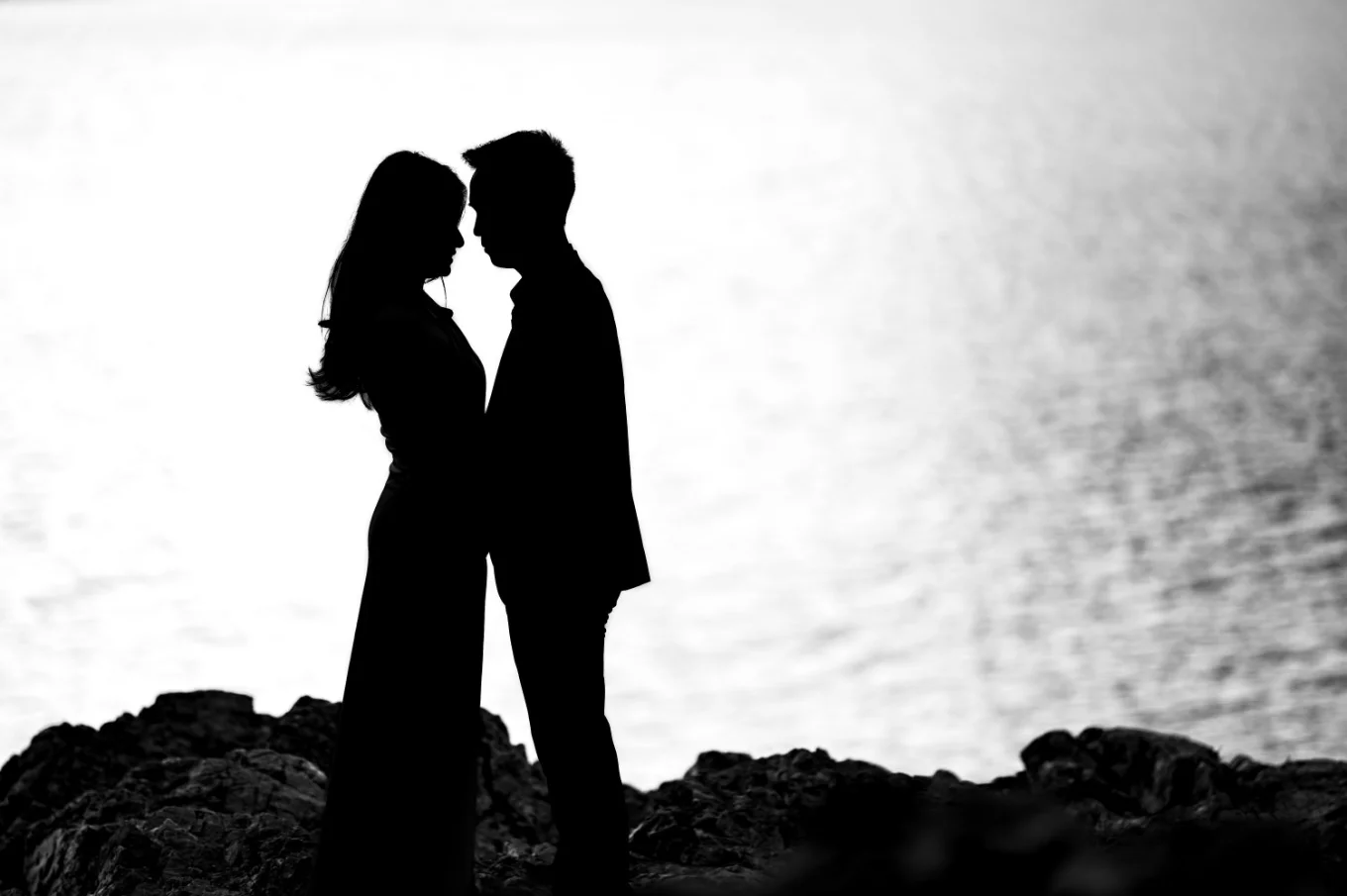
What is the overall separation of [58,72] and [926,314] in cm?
8226

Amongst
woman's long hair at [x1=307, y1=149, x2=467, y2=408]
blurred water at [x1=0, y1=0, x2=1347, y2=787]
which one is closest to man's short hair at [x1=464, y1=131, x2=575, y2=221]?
woman's long hair at [x1=307, y1=149, x2=467, y2=408]

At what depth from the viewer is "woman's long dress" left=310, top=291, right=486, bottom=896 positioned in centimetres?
575

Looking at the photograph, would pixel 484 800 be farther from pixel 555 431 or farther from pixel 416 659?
pixel 555 431

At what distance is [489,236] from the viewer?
5824 mm

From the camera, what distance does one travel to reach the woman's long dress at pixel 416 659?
575cm

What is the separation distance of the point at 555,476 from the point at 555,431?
14 cm

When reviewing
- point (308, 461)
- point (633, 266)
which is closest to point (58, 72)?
point (633, 266)

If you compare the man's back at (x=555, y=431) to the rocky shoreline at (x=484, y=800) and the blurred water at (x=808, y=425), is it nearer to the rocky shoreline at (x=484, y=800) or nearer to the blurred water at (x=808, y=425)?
the rocky shoreline at (x=484, y=800)

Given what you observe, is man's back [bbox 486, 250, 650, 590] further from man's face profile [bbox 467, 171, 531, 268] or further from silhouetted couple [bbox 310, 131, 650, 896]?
man's face profile [bbox 467, 171, 531, 268]

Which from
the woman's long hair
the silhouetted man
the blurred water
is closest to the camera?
the woman's long hair

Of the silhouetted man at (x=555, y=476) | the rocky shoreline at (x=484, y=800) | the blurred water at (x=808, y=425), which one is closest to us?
the silhouetted man at (x=555, y=476)

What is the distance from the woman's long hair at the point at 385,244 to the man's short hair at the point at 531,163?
13 centimetres

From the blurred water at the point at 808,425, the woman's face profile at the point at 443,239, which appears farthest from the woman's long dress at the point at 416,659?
the blurred water at the point at 808,425

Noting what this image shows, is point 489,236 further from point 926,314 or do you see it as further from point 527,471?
point 926,314
